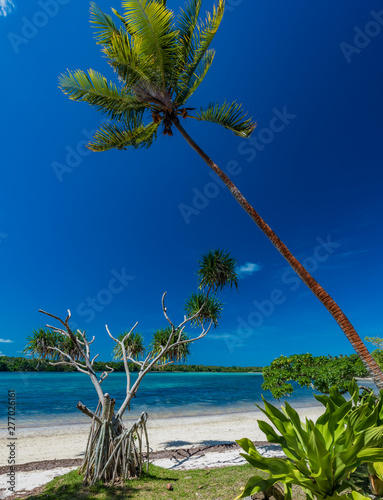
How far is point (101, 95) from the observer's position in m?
7.57

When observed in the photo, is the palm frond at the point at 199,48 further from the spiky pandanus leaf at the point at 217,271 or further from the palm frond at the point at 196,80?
the spiky pandanus leaf at the point at 217,271

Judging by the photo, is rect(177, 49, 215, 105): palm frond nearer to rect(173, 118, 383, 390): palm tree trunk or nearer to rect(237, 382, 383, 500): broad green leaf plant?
rect(173, 118, 383, 390): palm tree trunk

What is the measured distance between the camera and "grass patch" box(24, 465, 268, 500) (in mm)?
4676

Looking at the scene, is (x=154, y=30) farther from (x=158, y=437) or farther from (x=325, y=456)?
(x=158, y=437)

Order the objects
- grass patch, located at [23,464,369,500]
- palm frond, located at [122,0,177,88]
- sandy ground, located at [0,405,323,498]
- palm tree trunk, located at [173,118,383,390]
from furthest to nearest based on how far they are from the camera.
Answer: sandy ground, located at [0,405,323,498] < palm frond, located at [122,0,177,88] < palm tree trunk, located at [173,118,383,390] < grass patch, located at [23,464,369,500]

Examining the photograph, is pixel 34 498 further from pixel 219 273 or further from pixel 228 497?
pixel 219 273

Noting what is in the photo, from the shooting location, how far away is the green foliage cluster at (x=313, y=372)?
21.9ft

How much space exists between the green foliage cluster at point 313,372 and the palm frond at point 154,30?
28.0ft

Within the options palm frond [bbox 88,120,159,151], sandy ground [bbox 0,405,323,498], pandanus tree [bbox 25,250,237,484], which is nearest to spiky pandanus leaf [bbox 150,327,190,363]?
pandanus tree [bbox 25,250,237,484]

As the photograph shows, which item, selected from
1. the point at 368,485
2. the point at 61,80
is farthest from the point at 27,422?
the point at 368,485

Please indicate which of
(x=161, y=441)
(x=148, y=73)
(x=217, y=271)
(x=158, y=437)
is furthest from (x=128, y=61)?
(x=158, y=437)

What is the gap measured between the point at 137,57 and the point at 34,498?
30.3 ft

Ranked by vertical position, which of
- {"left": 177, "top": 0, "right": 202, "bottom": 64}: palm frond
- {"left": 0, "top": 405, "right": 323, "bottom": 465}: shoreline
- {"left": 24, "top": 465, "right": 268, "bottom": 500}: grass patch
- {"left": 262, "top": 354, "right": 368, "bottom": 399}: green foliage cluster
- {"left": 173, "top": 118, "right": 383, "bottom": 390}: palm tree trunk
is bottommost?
{"left": 0, "top": 405, "right": 323, "bottom": 465}: shoreline

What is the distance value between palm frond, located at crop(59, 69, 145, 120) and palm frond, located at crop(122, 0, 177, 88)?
1.25 m
